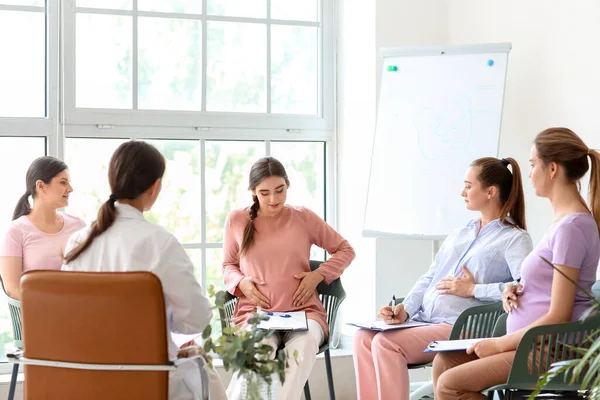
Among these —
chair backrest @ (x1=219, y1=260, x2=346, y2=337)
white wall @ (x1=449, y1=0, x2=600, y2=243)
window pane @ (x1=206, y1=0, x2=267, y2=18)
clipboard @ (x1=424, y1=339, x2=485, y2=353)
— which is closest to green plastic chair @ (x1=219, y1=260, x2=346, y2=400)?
chair backrest @ (x1=219, y1=260, x2=346, y2=337)

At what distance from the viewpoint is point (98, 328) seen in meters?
2.23

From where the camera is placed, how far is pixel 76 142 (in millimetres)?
4461

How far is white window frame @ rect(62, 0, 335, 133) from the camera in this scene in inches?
174

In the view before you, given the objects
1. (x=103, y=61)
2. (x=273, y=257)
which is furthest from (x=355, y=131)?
(x=103, y=61)

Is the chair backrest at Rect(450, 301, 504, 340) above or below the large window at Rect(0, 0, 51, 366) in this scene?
below

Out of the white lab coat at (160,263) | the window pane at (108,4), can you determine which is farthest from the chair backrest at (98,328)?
the window pane at (108,4)

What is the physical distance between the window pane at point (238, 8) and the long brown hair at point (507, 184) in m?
1.95

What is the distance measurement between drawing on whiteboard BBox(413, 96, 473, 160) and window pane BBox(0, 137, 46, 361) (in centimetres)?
201

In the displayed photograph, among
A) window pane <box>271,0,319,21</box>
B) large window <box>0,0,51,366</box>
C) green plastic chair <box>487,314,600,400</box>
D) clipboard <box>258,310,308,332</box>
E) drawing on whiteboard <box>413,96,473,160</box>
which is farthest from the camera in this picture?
window pane <box>271,0,319,21</box>

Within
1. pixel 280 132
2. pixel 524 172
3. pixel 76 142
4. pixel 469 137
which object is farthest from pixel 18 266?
pixel 524 172

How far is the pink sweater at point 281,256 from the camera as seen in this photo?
3822mm

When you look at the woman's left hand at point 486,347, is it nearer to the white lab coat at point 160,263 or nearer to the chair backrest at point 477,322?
the chair backrest at point 477,322

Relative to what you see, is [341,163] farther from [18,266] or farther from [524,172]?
[18,266]

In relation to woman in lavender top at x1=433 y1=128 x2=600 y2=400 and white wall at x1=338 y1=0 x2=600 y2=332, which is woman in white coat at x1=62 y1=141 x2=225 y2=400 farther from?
white wall at x1=338 y1=0 x2=600 y2=332
